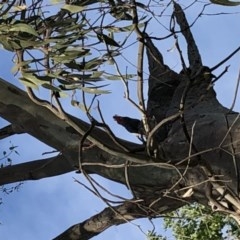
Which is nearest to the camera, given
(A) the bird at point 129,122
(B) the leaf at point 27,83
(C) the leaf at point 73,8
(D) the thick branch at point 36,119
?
(C) the leaf at point 73,8

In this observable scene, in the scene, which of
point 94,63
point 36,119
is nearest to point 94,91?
point 94,63

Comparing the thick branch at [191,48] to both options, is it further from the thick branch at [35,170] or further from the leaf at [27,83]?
the leaf at [27,83]

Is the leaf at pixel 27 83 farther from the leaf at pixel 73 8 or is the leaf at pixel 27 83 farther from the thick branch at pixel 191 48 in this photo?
the thick branch at pixel 191 48

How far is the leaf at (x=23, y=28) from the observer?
4.76 feet

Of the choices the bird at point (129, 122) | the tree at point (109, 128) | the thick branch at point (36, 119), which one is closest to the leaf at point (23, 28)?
the tree at point (109, 128)

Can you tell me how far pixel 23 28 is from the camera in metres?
1.47

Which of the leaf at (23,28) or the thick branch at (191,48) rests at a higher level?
the thick branch at (191,48)

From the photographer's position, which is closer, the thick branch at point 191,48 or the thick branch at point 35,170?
the thick branch at point 35,170

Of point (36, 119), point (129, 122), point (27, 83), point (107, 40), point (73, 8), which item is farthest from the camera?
point (129, 122)

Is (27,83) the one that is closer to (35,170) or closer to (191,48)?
(35,170)

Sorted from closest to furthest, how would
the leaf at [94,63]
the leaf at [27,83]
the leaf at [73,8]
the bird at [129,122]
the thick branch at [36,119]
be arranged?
the leaf at [73,8]
the leaf at [27,83]
the leaf at [94,63]
the thick branch at [36,119]
the bird at [129,122]

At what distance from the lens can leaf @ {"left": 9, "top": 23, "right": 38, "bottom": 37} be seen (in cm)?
145

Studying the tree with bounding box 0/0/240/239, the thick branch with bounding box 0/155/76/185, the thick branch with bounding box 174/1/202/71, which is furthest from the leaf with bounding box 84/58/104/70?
the thick branch with bounding box 174/1/202/71

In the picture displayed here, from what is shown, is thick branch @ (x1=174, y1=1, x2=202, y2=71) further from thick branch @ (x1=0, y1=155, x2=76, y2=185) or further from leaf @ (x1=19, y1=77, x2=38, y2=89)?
leaf @ (x1=19, y1=77, x2=38, y2=89)
